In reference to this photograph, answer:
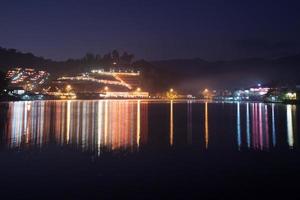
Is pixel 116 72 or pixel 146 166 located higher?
pixel 116 72

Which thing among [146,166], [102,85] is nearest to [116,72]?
[102,85]

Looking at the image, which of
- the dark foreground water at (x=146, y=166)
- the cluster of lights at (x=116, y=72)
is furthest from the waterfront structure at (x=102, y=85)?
the dark foreground water at (x=146, y=166)

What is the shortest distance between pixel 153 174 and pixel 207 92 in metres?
150

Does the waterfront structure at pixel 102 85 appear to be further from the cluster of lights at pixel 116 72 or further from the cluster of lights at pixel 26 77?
the cluster of lights at pixel 26 77

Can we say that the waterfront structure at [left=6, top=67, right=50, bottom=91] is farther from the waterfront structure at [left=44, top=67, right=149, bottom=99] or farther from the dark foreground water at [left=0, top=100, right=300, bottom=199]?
the dark foreground water at [left=0, top=100, right=300, bottom=199]

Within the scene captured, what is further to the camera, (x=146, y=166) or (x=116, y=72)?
(x=116, y=72)

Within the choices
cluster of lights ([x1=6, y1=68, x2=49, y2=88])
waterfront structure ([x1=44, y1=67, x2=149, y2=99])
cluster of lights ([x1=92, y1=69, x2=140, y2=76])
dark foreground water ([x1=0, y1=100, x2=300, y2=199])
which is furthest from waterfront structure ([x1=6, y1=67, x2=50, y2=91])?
dark foreground water ([x1=0, y1=100, x2=300, y2=199])

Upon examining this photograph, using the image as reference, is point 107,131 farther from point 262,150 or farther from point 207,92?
point 207,92

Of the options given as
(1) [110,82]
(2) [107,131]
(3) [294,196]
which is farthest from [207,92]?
(3) [294,196]

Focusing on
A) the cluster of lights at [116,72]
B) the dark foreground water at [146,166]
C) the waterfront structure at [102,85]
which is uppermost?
the cluster of lights at [116,72]

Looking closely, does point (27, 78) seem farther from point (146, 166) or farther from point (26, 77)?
point (146, 166)

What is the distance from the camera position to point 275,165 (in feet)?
34.0

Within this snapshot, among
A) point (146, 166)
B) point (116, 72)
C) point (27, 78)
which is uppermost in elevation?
point (116, 72)

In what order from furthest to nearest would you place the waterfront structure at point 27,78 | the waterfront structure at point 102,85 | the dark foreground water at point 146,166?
1. the waterfront structure at point 27,78
2. the waterfront structure at point 102,85
3. the dark foreground water at point 146,166
